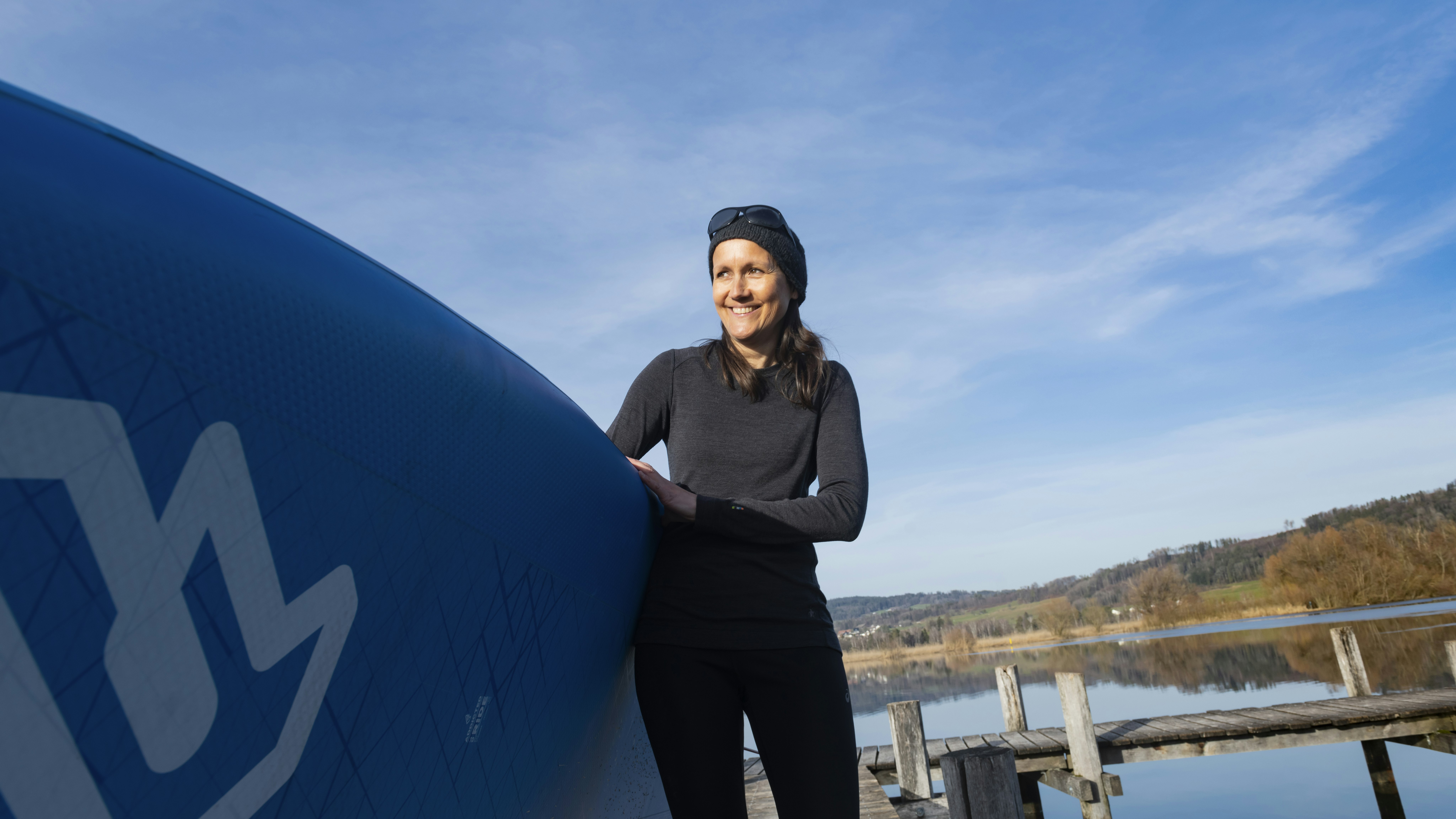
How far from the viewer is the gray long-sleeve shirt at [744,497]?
124 centimetres

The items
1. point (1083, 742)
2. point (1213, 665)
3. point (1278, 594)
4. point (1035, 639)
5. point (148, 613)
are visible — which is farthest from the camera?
point (1035, 639)

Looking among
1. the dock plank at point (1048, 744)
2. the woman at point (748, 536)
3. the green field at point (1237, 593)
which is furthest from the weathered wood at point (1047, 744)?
the green field at point (1237, 593)

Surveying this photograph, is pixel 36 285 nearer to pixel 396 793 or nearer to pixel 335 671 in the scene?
pixel 335 671

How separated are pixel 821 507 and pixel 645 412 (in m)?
0.39

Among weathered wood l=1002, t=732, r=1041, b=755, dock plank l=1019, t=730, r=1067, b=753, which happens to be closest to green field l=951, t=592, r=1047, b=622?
weathered wood l=1002, t=732, r=1041, b=755

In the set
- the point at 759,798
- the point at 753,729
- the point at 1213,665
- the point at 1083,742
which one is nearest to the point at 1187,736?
the point at 1083,742

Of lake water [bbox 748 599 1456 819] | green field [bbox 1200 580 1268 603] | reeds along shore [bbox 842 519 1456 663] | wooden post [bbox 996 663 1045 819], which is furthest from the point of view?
green field [bbox 1200 580 1268 603]

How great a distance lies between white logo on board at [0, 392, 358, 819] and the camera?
0.57 meters

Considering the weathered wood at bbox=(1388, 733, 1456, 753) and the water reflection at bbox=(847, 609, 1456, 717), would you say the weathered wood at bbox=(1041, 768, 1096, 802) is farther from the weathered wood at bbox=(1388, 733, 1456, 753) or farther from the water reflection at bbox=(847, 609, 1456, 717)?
the water reflection at bbox=(847, 609, 1456, 717)

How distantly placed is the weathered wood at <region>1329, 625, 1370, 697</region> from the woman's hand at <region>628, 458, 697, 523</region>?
33.0ft

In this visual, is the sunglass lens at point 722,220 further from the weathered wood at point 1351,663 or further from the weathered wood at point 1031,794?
the weathered wood at point 1351,663

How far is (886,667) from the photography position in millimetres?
53344

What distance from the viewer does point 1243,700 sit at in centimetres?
1847

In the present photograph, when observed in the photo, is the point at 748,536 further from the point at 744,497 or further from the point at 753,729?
the point at 753,729
